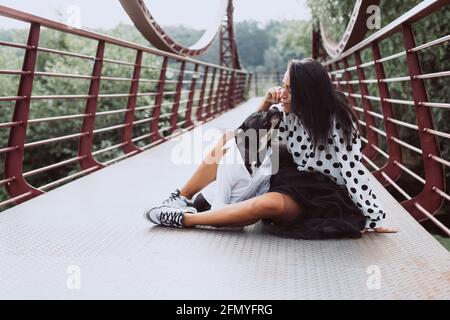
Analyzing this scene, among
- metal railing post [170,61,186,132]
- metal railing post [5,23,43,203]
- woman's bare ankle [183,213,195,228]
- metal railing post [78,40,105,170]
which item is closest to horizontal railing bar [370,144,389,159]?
woman's bare ankle [183,213,195,228]

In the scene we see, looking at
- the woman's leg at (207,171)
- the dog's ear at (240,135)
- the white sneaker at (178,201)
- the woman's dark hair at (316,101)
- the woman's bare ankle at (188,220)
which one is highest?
the woman's dark hair at (316,101)

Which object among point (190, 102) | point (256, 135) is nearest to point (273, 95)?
point (256, 135)

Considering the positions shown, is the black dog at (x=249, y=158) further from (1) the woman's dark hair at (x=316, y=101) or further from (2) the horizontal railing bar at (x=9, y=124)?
(2) the horizontal railing bar at (x=9, y=124)

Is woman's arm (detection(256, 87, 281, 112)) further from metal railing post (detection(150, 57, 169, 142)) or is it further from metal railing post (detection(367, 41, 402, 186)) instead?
metal railing post (detection(150, 57, 169, 142))

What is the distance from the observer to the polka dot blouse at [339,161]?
6.42 ft

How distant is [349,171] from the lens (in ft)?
6.42

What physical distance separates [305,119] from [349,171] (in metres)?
0.24

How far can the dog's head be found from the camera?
6.88ft

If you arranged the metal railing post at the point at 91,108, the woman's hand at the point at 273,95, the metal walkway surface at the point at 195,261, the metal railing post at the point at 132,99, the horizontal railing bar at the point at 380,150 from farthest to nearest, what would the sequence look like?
the metal railing post at the point at 132,99 < the metal railing post at the point at 91,108 < the horizontal railing bar at the point at 380,150 < the woman's hand at the point at 273,95 < the metal walkway surface at the point at 195,261

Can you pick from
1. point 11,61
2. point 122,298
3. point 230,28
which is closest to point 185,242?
point 122,298

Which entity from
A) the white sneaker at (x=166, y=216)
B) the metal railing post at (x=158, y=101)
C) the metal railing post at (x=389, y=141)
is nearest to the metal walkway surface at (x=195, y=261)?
the white sneaker at (x=166, y=216)

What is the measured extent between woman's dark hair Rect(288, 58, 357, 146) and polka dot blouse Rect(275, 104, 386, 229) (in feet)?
0.11

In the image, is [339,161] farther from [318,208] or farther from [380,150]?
[380,150]
